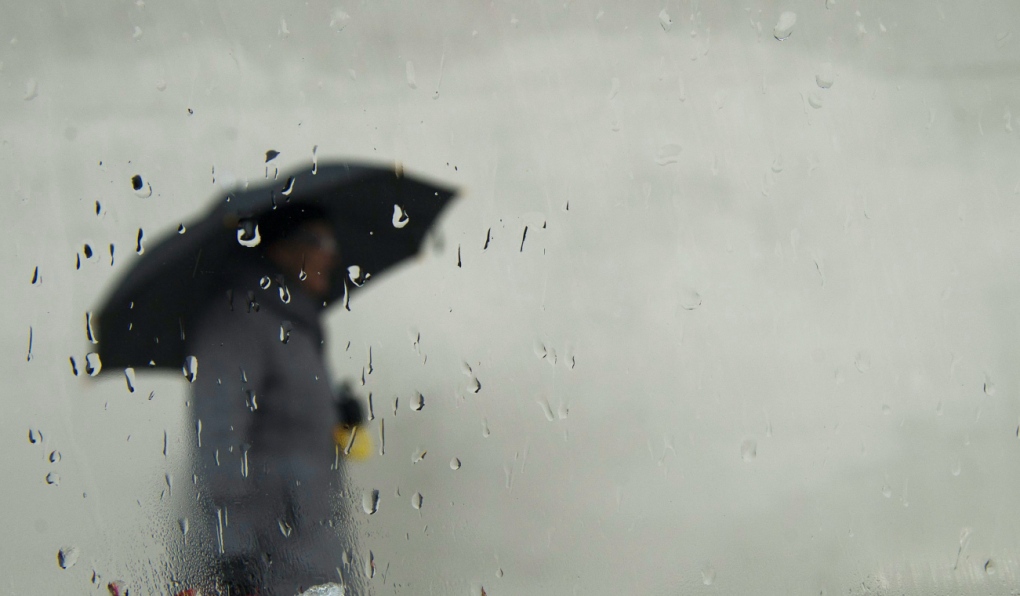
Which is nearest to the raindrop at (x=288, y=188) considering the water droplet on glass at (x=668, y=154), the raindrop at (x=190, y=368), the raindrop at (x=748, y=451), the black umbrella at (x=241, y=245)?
the black umbrella at (x=241, y=245)

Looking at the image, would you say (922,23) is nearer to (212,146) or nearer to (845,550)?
(845,550)

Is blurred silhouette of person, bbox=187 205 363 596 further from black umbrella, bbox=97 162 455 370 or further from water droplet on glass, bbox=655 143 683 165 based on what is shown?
water droplet on glass, bbox=655 143 683 165

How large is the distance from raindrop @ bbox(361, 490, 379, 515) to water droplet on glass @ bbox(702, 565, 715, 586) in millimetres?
456

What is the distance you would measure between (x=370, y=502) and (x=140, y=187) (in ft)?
1.70

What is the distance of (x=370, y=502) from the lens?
3.00ft

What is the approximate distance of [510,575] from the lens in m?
0.92

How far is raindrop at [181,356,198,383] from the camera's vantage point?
90 centimetres

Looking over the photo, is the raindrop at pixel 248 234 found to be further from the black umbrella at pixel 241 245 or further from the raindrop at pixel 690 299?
the raindrop at pixel 690 299

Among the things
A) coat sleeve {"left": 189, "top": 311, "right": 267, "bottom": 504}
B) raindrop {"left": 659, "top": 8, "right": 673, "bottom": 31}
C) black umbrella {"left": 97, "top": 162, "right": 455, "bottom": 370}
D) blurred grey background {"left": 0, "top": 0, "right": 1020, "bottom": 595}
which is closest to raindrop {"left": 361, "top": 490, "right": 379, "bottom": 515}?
blurred grey background {"left": 0, "top": 0, "right": 1020, "bottom": 595}

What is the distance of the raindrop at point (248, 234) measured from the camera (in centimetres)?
93

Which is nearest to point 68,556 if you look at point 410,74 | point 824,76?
point 410,74

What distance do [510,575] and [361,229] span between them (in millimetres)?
516

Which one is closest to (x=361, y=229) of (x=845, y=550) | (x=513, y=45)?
(x=513, y=45)

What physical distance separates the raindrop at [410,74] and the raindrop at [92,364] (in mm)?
549
